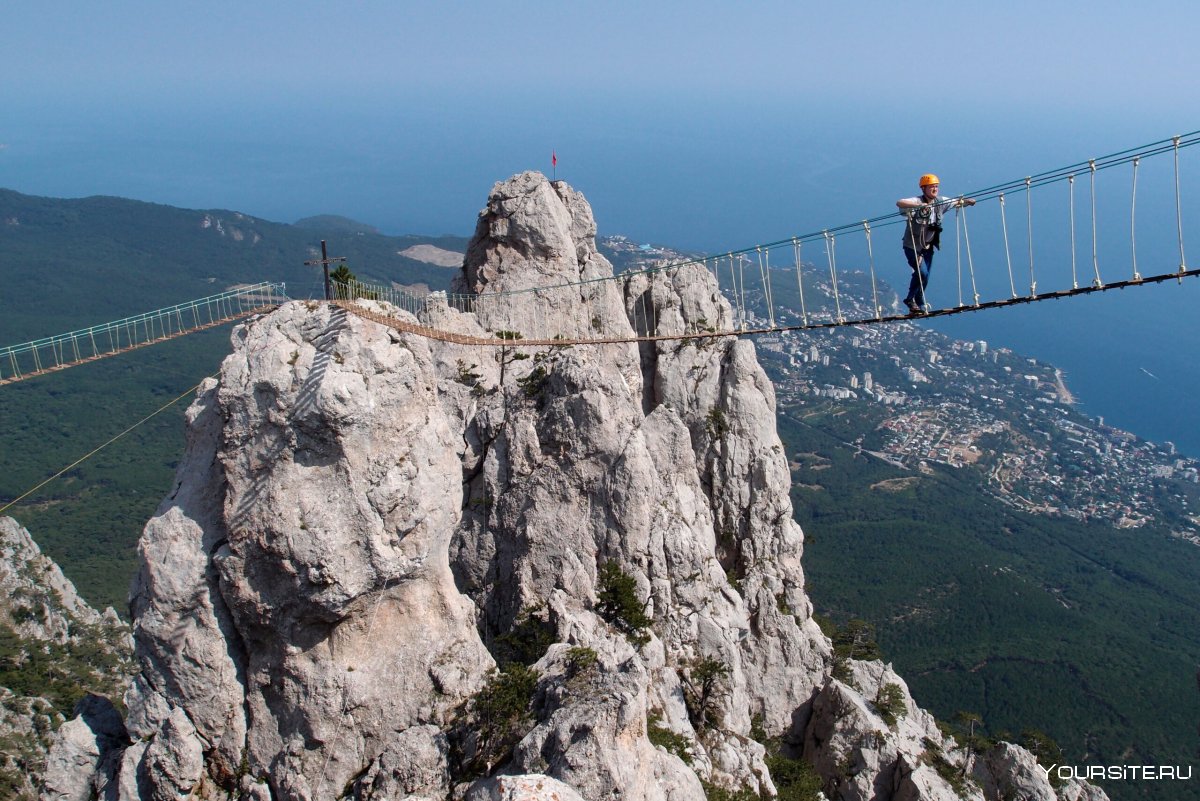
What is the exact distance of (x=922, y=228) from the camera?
1717 cm

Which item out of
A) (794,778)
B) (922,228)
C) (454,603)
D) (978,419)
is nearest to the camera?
(922,228)

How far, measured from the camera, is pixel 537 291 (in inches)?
1284

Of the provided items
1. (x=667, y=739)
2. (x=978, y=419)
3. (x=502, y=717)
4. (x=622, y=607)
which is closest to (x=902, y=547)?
(x=978, y=419)

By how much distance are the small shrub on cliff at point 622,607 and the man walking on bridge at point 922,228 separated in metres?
12.7

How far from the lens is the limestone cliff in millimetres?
21141

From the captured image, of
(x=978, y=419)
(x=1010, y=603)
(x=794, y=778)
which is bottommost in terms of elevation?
(x=1010, y=603)

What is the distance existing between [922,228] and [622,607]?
14.2 metres

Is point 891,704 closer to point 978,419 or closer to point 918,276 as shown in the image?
point 918,276

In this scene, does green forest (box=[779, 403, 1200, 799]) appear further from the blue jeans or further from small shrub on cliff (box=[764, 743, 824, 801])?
the blue jeans

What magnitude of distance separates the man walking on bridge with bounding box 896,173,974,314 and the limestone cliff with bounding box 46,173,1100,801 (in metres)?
9.99

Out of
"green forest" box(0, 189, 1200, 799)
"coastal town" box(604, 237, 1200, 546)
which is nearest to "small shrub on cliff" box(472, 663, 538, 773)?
"green forest" box(0, 189, 1200, 799)

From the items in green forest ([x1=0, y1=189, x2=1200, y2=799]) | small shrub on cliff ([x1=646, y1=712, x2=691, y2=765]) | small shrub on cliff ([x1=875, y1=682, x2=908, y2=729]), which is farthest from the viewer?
green forest ([x1=0, y1=189, x2=1200, y2=799])

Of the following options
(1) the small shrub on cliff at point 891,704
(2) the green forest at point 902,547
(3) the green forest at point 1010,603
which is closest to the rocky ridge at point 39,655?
(2) the green forest at point 902,547

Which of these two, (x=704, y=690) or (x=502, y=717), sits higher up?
(x=502, y=717)
